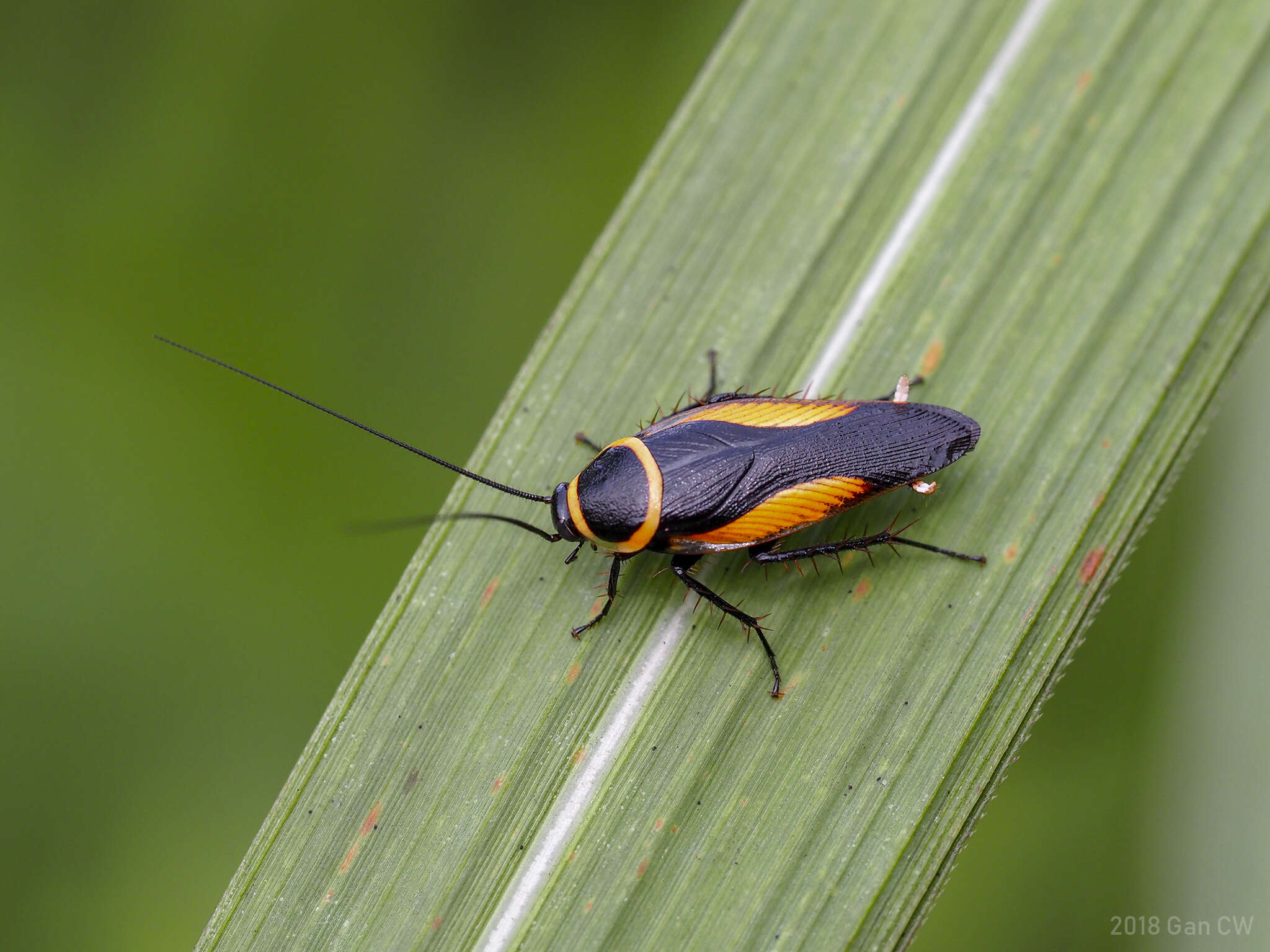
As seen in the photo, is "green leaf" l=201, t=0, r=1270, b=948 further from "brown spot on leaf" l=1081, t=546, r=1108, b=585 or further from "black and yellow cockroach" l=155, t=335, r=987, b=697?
"black and yellow cockroach" l=155, t=335, r=987, b=697

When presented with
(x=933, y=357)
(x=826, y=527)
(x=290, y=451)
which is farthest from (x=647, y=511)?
(x=290, y=451)

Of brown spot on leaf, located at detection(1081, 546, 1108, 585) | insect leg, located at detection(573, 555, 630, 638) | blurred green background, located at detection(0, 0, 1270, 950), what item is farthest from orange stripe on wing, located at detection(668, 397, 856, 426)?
blurred green background, located at detection(0, 0, 1270, 950)

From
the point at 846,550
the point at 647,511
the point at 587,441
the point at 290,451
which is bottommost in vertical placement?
the point at 290,451

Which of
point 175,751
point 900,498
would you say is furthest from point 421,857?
point 900,498

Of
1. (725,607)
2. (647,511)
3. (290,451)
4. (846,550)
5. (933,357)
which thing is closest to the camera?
(647,511)

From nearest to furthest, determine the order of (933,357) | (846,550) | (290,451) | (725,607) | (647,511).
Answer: (647,511)
(725,607)
(846,550)
(933,357)
(290,451)

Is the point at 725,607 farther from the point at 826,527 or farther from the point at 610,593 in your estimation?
the point at 826,527

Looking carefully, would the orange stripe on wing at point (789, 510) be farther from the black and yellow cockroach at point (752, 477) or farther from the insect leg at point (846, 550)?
the insect leg at point (846, 550)
